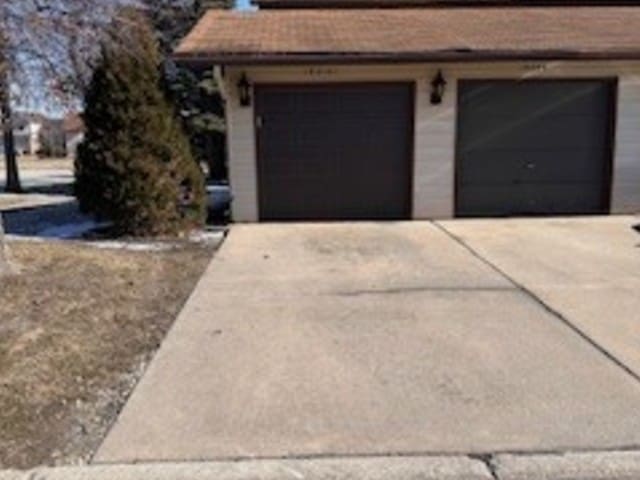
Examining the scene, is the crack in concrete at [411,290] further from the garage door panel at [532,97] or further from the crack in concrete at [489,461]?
the garage door panel at [532,97]

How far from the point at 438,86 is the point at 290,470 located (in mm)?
8901

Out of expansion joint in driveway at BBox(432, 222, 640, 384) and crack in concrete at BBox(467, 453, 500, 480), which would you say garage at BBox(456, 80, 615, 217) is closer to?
expansion joint in driveway at BBox(432, 222, 640, 384)

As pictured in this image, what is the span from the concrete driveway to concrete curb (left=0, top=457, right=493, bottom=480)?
10 centimetres

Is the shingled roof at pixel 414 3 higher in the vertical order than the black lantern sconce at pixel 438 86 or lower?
higher

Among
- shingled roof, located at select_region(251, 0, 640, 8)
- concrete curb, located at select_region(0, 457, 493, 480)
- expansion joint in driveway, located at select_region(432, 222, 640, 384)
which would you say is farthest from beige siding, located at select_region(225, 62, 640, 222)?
concrete curb, located at select_region(0, 457, 493, 480)

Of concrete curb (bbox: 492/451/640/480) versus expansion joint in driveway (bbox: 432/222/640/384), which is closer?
concrete curb (bbox: 492/451/640/480)

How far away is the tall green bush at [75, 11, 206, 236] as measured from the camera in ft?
33.6

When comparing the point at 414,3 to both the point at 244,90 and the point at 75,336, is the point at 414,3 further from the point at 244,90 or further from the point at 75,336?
the point at 75,336

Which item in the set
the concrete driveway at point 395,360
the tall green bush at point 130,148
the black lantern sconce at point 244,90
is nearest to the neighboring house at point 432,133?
the black lantern sconce at point 244,90

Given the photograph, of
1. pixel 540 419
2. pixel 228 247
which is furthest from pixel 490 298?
pixel 228 247

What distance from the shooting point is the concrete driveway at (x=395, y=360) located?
407 cm

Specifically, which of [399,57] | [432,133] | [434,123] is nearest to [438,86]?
[434,123]

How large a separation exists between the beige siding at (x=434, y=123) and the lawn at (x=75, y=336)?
3.01 meters

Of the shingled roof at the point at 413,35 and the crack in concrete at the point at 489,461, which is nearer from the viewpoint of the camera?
the crack in concrete at the point at 489,461
